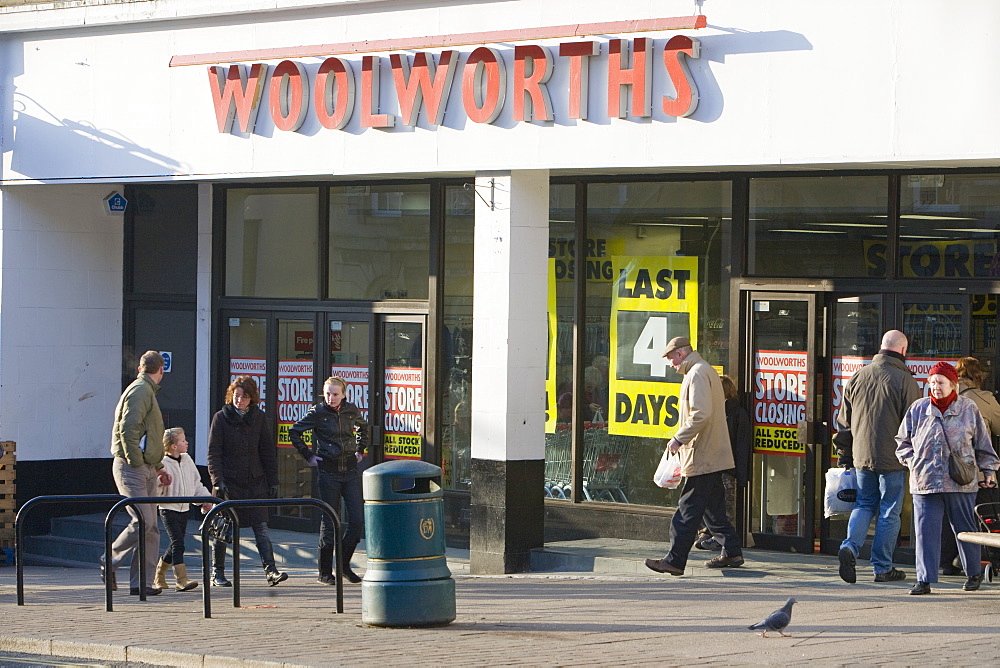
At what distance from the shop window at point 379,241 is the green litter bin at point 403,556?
4969 millimetres

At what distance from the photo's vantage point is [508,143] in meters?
11.6

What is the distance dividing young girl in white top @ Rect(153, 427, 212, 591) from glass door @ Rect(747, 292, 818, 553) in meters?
4.85

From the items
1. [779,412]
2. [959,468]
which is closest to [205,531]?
[779,412]

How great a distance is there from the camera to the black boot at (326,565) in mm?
11344

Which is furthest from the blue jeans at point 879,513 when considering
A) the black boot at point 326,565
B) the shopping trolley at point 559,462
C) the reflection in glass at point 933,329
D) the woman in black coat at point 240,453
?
the woman in black coat at point 240,453

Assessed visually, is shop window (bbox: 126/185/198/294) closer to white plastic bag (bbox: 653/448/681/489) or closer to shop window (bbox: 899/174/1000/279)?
white plastic bag (bbox: 653/448/681/489)

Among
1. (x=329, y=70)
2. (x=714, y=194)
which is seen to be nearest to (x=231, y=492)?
(x=329, y=70)

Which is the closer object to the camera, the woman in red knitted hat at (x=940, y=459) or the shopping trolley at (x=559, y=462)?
the woman in red knitted hat at (x=940, y=459)

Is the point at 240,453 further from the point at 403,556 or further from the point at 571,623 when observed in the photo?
the point at 571,623

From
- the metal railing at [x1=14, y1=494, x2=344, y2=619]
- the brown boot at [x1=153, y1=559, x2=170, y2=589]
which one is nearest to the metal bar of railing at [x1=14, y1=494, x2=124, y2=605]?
A: the metal railing at [x1=14, y1=494, x2=344, y2=619]

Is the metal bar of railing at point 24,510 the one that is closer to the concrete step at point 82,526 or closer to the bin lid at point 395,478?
the bin lid at point 395,478

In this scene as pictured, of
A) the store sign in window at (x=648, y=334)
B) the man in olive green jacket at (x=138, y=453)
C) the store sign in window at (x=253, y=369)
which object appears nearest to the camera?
the man in olive green jacket at (x=138, y=453)

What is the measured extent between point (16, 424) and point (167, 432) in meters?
4.26

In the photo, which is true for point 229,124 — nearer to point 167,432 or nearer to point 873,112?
point 167,432
